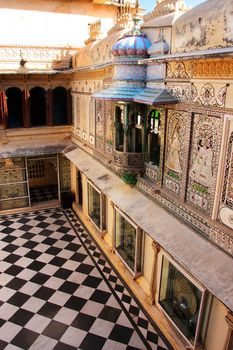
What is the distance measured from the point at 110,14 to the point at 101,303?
10.2m

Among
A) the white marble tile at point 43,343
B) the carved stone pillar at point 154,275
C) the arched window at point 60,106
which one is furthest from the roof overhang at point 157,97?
the arched window at point 60,106

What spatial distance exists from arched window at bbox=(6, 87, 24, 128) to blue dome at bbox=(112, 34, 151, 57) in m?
5.58

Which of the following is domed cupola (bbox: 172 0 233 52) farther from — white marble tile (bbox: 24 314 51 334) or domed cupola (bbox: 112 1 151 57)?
white marble tile (bbox: 24 314 51 334)

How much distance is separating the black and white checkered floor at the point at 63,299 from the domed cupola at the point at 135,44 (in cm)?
490

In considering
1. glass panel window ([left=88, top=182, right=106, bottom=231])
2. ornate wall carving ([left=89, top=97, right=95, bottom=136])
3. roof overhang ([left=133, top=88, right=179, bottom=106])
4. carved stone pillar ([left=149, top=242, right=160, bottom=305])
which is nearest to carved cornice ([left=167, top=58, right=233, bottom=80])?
roof overhang ([left=133, top=88, right=179, bottom=106])

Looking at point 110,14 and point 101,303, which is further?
point 110,14

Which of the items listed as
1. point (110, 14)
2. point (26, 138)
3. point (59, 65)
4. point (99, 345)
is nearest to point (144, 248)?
point (99, 345)

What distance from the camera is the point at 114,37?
257 inches

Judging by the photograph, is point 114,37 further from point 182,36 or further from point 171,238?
point 171,238

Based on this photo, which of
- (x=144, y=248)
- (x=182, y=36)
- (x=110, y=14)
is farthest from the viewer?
(x=110, y=14)

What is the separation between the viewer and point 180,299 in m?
5.09

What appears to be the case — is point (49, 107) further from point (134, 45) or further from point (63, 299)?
point (63, 299)

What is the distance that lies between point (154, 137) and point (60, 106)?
599 cm

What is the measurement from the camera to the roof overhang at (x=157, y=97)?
4.52 m
